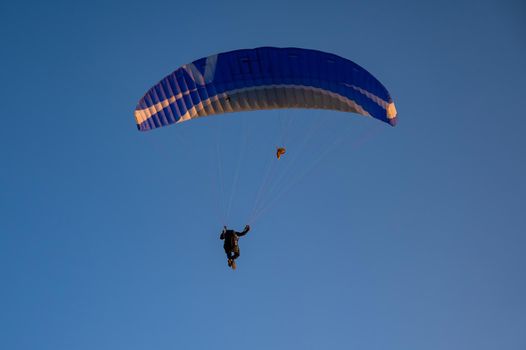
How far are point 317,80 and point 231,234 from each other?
18.5ft

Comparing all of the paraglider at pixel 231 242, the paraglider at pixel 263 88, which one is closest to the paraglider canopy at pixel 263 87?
the paraglider at pixel 263 88

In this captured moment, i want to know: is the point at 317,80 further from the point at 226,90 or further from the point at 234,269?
the point at 234,269

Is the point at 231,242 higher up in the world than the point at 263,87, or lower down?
lower down

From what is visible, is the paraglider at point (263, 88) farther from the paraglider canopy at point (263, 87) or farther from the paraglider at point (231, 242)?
the paraglider at point (231, 242)

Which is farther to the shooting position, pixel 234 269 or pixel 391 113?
pixel 234 269

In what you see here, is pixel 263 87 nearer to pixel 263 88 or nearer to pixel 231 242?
pixel 263 88

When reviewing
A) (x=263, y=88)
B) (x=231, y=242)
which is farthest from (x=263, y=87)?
(x=231, y=242)

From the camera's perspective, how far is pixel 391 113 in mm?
19703

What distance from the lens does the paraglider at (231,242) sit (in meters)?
21.2

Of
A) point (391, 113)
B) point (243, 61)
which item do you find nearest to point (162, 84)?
point (243, 61)

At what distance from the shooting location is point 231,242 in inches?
834

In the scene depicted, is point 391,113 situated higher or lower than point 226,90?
lower

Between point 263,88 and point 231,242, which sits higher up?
point 263,88

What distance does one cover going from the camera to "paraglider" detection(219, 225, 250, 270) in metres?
21.2
